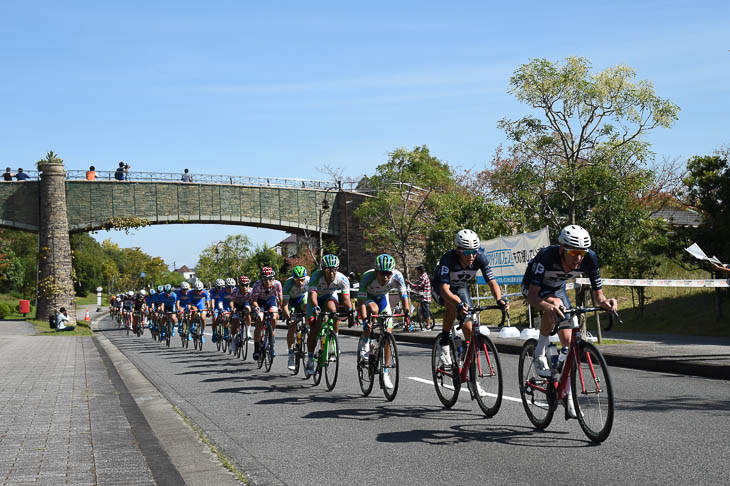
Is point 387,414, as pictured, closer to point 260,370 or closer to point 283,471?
point 283,471

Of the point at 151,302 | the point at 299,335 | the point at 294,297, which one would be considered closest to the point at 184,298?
the point at 151,302

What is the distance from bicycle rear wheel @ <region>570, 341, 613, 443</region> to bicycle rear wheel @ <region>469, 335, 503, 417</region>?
1.29m

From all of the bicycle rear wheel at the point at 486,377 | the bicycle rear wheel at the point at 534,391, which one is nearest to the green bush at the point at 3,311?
the bicycle rear wheel at the point at 486,377

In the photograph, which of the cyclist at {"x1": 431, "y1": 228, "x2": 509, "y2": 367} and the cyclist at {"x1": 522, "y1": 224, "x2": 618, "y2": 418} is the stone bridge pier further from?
the cyclist at {"x1": 522, "y1": 224, "x2": 618, "y2": 418}

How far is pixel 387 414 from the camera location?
344 inches

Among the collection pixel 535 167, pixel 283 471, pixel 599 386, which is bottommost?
pixel 283 471

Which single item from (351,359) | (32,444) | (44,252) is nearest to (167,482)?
(32,444)

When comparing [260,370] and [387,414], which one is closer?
[387,414]

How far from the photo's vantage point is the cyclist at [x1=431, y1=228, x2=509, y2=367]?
27.5 ft

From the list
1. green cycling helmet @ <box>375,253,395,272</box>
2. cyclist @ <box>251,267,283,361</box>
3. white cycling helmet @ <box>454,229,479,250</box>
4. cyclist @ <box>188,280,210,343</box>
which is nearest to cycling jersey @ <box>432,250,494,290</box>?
white cycling helmet @ <box>454,229,479,250</box>

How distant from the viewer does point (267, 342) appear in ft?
49.0

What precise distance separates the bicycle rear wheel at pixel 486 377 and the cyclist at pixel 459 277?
10.7 inches

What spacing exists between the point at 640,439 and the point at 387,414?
2917 mm

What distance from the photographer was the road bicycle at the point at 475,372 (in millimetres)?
8031
